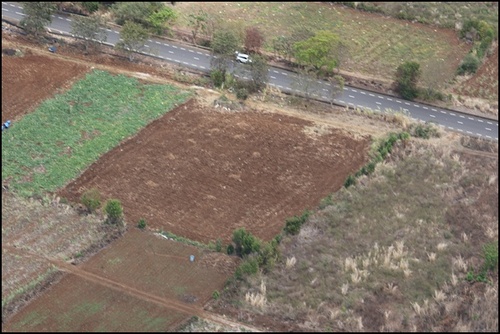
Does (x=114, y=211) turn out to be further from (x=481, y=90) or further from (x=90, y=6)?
(x=481, y=90)

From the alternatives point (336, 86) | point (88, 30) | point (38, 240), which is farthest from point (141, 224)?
point (88, 30)

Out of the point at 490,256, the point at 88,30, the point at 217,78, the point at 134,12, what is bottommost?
the point at 490,256

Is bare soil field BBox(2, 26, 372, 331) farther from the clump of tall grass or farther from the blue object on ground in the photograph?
the clump of tall grass

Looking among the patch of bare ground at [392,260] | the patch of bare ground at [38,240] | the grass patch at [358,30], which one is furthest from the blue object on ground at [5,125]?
the grass patch at [358,30]

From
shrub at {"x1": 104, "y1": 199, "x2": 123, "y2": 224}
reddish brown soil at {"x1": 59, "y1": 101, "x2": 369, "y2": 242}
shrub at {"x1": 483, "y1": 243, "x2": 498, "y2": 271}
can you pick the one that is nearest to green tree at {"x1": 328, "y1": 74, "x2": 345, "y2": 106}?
reddish brown soil at {"x1": 59, "y1": 101, "x2": 369, "y2": 242}

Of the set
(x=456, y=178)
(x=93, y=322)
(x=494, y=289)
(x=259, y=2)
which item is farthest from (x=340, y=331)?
(x=259, y=2)

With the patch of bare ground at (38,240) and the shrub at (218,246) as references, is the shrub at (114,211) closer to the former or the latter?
the patch of bare ground at (38,240)
